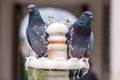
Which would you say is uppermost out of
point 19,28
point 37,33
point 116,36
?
point 37,33

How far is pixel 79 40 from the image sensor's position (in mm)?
895

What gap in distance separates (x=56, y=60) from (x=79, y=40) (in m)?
0.07

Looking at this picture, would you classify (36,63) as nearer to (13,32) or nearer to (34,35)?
(34,35)

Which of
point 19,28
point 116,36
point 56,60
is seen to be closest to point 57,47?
point 56,60

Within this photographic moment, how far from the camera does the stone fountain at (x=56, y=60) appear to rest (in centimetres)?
87

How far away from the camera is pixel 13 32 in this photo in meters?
2.89

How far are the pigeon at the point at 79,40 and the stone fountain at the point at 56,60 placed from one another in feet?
0.04

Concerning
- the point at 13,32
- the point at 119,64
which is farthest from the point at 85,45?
the point at 13,32

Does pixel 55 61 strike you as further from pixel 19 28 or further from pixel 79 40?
pixel 19 28

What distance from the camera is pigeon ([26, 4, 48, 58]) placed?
889 millimetres

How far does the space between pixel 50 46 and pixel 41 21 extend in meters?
0.07

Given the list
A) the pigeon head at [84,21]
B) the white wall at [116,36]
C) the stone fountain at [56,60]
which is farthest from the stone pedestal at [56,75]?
the white wall at [116,36]

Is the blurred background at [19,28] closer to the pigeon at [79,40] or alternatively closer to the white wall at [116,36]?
the white wall at [116,36]

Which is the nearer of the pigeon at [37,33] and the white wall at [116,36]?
the pigeon at [37,33]
